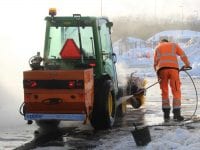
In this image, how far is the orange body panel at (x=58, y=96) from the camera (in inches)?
369

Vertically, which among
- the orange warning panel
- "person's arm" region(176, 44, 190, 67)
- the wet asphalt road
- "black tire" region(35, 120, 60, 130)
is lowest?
the wet asphalt road

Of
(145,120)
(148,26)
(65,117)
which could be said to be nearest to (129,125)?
(145,120)

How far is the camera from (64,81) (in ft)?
30.9

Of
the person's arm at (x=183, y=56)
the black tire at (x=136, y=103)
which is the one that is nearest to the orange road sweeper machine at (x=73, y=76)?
the person's arm at (x=183, y=56)

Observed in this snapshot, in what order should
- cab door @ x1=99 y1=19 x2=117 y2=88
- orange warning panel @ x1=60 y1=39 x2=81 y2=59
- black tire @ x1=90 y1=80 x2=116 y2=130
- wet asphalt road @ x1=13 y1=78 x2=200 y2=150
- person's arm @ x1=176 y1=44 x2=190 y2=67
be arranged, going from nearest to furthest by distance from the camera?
1. wet asphalt road @ x1=13 y1=78 x2=200 y2=150
2. black tire @ x1=90 y1=80 x2=116 y2=130
3. orange warning panel @ x1=60 y1=39 x2=81 y2=59
4. cab door @ x1=99 y1=19 x2=117 y2=88
5. person's arm @ x1=176 y1=44 x2=190 y2=67

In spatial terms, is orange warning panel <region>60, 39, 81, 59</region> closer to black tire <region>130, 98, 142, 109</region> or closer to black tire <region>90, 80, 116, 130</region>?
black tire <region>90, 80, 116, 130</region>

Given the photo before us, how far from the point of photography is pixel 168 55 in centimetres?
1158

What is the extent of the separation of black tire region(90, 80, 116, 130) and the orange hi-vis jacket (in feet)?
5.36

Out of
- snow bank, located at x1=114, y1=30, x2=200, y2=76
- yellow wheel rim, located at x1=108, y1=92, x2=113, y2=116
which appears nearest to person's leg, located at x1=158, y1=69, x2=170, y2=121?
yellow wheel rim, located at x1=108, y1=92, x2=113, y2=116

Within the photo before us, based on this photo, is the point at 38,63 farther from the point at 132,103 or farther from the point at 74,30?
the point at 132,103

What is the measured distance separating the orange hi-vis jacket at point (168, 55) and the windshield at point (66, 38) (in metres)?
1.80

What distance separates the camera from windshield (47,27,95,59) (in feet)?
34.9

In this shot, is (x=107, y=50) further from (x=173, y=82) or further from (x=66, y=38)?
(x=173, y=82)

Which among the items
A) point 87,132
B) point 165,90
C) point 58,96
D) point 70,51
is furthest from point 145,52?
point 58,96
